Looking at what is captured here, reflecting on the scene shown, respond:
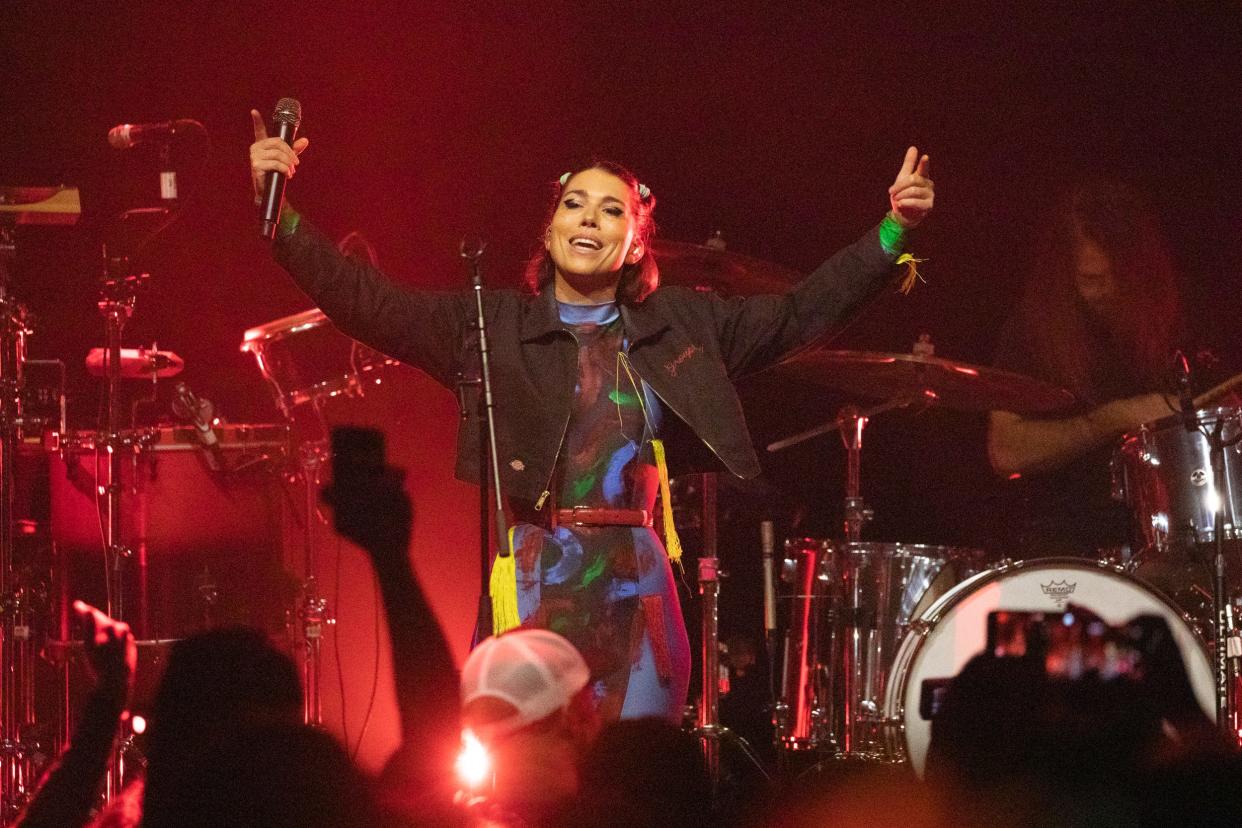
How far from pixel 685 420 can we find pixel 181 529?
109 inches

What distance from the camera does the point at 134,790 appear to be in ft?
7.86

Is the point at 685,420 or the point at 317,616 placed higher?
the point at 685,420

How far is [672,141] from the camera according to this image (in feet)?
22.7

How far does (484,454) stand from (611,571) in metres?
0.43

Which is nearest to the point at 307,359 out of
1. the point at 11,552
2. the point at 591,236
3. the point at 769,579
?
the point at 11,552

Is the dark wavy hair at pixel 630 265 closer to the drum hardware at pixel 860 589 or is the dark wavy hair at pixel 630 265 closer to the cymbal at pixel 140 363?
the drum hardware at pixel 860 589

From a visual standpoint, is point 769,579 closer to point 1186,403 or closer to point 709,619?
point 709,619

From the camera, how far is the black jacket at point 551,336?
3748 mm

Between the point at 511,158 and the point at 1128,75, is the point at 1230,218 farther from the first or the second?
the point at 511,158

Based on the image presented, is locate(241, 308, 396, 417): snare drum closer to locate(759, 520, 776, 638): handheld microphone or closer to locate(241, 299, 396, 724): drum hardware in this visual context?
locate(241, 299, 396, 724): drum hardware

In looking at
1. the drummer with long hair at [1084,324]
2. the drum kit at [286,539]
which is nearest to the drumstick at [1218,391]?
the drum kit at [286,539]

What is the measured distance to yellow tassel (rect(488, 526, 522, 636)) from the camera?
358cm

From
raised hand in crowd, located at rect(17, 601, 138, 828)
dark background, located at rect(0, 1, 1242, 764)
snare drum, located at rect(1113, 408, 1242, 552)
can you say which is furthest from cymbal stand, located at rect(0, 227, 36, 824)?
snare drum, located at rect(1113, 408, 1242, 552)

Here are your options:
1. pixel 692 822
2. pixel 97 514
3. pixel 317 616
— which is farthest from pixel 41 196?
pixel 692 822
